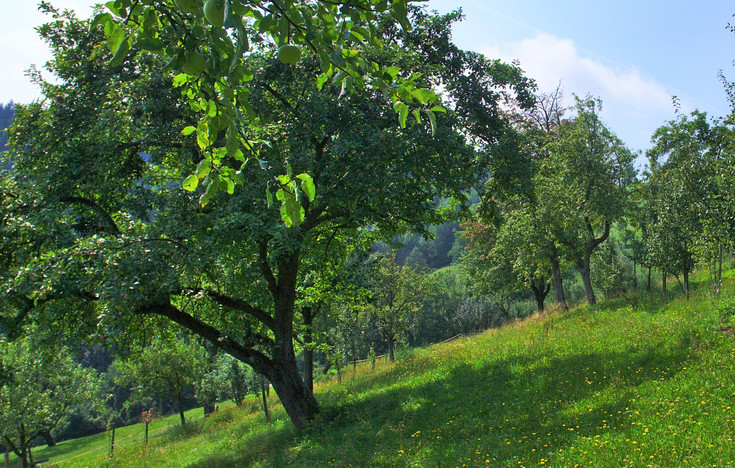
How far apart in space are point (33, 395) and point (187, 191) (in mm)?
23319

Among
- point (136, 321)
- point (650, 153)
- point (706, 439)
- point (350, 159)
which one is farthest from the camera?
point (650, 153)

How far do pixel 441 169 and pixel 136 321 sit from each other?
31.2 feet

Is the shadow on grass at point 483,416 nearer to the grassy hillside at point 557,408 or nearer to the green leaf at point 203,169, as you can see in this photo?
the grassy hillside at point 557,408

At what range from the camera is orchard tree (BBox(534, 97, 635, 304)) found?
75.7 ft

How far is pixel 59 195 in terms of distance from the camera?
11047mm

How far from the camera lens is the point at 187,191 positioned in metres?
9.09

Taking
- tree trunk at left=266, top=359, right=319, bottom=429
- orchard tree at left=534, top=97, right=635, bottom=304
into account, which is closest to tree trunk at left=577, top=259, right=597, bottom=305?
orchard tree at left=534, top=97, right=635, bottom=304

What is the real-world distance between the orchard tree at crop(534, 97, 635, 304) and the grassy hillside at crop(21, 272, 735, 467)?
24.1ft

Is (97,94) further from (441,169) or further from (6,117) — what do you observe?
(6,117)

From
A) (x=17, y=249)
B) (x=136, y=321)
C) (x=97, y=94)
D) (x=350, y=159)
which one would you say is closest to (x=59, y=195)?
(x=17, y=249)

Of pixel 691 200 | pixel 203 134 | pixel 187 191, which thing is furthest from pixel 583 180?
pixel 203 134

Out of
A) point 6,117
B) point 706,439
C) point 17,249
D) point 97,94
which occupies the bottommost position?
point 706,439

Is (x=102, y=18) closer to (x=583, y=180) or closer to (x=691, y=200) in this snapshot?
(x=691, y=200)

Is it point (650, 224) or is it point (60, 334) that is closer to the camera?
point (60, 334)
